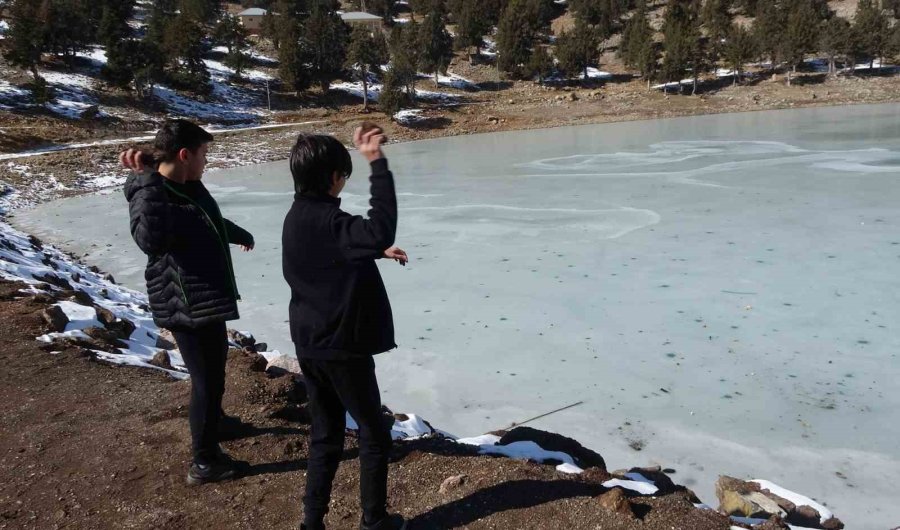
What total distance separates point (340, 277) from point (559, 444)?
6.64 feet

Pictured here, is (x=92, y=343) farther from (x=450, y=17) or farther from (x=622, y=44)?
(x=450, y=17)

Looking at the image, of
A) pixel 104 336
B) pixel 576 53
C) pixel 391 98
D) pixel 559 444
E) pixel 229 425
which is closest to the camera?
pixel 229 425

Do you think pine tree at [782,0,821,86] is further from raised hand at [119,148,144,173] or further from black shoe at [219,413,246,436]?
raised hand at [119,148,144,173]

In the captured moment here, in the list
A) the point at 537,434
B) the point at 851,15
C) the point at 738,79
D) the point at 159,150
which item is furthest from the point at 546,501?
the point at 851,15

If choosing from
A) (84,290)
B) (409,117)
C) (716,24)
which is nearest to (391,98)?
(409,117)

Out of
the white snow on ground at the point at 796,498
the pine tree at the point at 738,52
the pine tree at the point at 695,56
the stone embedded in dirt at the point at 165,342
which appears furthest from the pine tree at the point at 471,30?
the white snow on ground at the point at 796,498

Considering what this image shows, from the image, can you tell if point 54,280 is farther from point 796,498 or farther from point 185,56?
point 185,56

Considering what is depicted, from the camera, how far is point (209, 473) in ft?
10.1

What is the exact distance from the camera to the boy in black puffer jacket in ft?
9.34

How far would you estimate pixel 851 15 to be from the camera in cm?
5906

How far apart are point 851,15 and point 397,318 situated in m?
66.5

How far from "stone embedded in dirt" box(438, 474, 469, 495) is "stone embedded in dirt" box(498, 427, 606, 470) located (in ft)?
2.88

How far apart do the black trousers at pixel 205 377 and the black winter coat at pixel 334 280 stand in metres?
0.77

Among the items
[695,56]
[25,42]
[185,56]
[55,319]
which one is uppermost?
[695,56]
